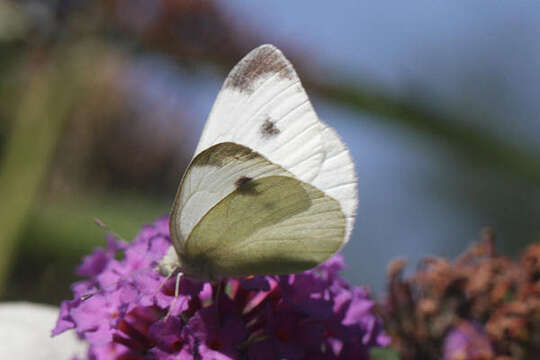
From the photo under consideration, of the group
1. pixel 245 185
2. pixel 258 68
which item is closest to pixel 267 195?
pixel 245 185

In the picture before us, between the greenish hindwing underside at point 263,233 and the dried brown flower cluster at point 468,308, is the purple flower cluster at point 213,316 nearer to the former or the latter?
the greenish hindwing underside at point 263,233

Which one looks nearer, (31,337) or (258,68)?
(258,68)

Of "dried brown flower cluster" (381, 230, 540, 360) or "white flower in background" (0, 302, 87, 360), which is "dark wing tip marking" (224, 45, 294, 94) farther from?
"white flower in background" (0, 302, 87, 360)

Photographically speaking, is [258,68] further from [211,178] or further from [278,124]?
[211,178]

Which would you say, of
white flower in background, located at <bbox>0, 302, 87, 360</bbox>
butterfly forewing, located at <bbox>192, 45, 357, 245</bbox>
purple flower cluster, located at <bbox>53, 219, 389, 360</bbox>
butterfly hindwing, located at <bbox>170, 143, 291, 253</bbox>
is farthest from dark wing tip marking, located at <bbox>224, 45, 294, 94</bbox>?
white flower in background, located at <bbox>0, 302, 87, 360</bbox>

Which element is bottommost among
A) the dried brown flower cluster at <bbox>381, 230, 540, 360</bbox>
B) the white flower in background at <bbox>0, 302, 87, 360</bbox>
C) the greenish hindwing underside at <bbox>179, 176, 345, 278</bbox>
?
the white flower in background at <bbox>0, 302, 87, 360</bbox>
